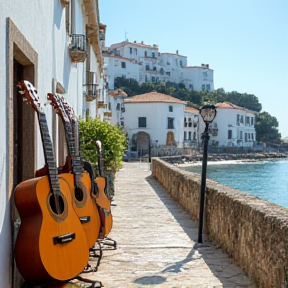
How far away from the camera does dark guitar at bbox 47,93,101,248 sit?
5215 millimetres

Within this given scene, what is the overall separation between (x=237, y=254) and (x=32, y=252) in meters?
3.13

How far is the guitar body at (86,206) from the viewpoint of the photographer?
5152 millimetres

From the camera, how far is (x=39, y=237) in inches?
152

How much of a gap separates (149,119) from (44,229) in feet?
196

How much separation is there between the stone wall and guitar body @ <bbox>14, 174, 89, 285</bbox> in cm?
204

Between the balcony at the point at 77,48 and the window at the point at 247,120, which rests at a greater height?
the window at the point at 247,120

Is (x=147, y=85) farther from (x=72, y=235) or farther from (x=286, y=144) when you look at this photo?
(x=72, y=235)

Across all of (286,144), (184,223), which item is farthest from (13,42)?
(286,144)

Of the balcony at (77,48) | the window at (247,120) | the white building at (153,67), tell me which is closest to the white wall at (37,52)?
the balcony at (77,48)

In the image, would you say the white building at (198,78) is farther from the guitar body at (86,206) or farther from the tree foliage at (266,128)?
the guitar body at (86,206)

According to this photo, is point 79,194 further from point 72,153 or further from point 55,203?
point 55,203

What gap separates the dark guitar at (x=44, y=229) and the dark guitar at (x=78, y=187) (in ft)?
2.47

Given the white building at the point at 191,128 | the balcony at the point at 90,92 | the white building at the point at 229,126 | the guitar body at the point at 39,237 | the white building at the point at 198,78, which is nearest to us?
the guitar body at the point at 39,237

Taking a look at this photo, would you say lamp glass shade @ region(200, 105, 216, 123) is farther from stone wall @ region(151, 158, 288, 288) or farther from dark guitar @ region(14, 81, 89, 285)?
dark guitar @ region(14, 81, 89, 285)
